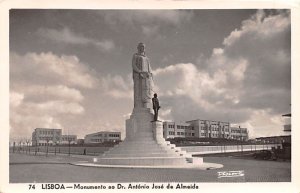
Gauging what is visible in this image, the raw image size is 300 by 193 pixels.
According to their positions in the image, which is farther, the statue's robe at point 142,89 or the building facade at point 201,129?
the building facade at point 201,129

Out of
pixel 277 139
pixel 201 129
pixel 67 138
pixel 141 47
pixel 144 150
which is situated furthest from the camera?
pixel 201 129

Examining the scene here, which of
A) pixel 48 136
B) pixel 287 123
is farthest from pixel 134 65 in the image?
pixel 287 123

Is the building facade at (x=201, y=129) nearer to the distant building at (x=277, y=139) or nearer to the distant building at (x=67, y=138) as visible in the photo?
the distant building at (x=277, y=139)

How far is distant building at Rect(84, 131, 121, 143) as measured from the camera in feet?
43.7

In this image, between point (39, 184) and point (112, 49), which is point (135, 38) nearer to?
point (112, 49)

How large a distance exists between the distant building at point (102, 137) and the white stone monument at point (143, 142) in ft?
0.98

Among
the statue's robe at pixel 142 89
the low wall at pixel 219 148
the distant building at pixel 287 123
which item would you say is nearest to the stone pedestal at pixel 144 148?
the statue's robe at pixel 142 89

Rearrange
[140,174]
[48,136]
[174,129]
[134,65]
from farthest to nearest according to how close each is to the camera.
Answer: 1. [174,129]
2. [134,65]
3. [48,136]
4. [140,174]

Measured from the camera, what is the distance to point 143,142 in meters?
13.9

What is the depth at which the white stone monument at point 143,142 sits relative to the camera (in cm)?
1269

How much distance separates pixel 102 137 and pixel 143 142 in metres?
1.22

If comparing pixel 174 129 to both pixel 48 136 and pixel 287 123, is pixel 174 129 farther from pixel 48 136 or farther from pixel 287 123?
pixel 287 123

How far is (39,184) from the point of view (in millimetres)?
10258
